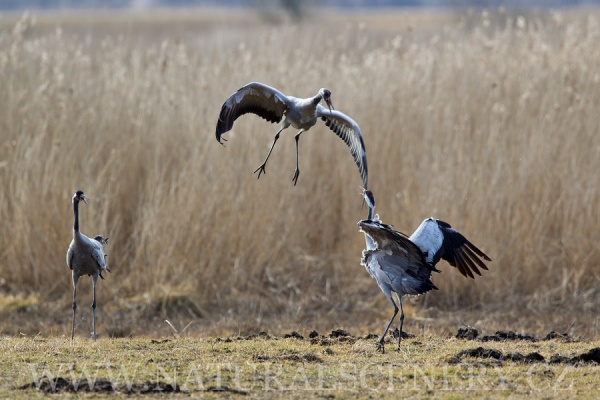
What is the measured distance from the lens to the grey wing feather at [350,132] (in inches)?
218

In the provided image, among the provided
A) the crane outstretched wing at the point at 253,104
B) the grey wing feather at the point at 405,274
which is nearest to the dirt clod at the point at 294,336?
the grey wing feather at the point at 405,274

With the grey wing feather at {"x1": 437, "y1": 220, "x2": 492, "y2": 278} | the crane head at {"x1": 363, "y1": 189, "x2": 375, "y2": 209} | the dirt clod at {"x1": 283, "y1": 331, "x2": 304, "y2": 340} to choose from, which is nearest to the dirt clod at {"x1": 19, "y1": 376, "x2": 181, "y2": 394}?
the crane head at {"x1": 363, "y1": 189, "x2": 375, "y2": 209}

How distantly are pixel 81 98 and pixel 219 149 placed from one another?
1.67m

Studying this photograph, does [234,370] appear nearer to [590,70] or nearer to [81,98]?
[81,98]

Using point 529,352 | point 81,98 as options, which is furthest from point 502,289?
point 81,98

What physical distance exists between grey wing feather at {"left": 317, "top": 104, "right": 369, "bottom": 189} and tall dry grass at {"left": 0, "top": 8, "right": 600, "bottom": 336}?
246 centimetres

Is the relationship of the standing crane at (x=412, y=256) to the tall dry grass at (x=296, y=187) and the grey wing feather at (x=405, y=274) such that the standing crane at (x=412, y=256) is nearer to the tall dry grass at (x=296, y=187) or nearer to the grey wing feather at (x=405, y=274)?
the grey wing feather at (x=405, y=274)

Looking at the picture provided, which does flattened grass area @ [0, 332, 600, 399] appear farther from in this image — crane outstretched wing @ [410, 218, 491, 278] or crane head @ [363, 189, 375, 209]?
crane head @ [363, 189, 375, 209]

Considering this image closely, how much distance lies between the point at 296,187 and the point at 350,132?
3.22 m

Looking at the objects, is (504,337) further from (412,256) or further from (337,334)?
(412,256)

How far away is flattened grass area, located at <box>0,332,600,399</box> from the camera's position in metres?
4.83

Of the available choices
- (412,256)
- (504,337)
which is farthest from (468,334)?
(412,256)

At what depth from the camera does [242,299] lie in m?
8.52

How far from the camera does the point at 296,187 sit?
916cm
